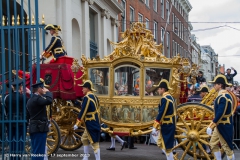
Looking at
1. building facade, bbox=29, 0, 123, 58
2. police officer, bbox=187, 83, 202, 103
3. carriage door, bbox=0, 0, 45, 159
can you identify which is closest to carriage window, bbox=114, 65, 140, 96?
police officer, bbox=187, 83, 202, 103

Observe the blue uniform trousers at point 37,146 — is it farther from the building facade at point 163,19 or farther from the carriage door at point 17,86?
the building facade at point 163,19

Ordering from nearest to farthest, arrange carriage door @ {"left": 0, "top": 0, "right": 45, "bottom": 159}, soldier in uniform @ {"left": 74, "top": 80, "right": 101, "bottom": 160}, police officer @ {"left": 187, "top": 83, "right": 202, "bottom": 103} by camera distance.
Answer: carriage door @ {"left": 0, "top": 0, "right": 45, "bottom": 159}
soldier in uniform @ {"left": 74, "top": 80, "right": 101, "bottom": 160}
police officer @ {"left": 187, "top": 83, "right": 202, "bottom": 103}

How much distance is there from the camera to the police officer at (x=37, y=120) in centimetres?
755

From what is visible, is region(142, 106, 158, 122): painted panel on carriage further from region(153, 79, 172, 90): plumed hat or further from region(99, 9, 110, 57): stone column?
region(99, 9, 110, 57): stone column

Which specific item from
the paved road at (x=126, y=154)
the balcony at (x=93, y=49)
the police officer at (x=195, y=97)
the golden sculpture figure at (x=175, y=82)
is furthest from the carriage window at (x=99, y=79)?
the balcony at (x=93, y=49)

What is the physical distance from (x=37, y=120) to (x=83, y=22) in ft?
36.2

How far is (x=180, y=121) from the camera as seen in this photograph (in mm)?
9539

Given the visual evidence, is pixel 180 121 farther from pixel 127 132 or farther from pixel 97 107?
pixel 97 107

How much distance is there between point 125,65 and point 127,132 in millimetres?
1557

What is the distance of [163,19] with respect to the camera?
37906 millimetres

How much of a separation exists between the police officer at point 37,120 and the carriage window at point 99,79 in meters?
2.44

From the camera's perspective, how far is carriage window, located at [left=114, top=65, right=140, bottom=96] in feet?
31.8

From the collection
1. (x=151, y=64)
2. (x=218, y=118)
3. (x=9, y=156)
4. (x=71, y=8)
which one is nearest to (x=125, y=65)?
(x=151, y=64)

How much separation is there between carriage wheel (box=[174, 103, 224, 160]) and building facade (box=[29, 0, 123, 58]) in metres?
7.31
